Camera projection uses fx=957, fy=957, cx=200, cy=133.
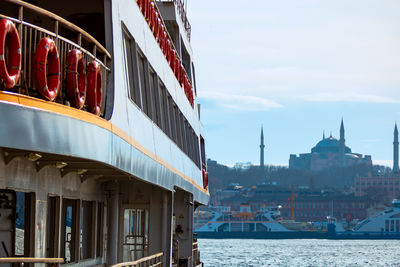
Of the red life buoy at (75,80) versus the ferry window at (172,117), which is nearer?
the red life buoy at (75,80)

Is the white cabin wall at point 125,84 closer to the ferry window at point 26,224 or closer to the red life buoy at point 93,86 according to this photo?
the red life buoy at point 93,86

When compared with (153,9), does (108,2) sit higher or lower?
lower

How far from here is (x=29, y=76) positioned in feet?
32.6

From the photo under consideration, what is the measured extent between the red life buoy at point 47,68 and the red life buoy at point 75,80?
55 centimetres

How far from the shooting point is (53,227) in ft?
44.9

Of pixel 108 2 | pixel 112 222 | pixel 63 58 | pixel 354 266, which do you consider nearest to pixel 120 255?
pixel 112 222

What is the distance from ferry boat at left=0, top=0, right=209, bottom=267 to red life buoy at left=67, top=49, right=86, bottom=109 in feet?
0.04

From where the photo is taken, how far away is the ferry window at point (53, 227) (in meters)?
13.6

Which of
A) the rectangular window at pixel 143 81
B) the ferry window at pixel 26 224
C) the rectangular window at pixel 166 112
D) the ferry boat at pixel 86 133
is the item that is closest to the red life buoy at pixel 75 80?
the ferry boat at pixel 86 133

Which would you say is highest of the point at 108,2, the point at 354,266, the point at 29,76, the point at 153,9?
the point at 153,9

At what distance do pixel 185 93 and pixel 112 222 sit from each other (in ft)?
36.4

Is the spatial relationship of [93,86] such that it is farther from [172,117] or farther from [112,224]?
[172,117]

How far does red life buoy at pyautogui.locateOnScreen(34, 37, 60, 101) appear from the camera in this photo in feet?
32.4

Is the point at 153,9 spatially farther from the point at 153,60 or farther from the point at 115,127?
the point at 115,127
